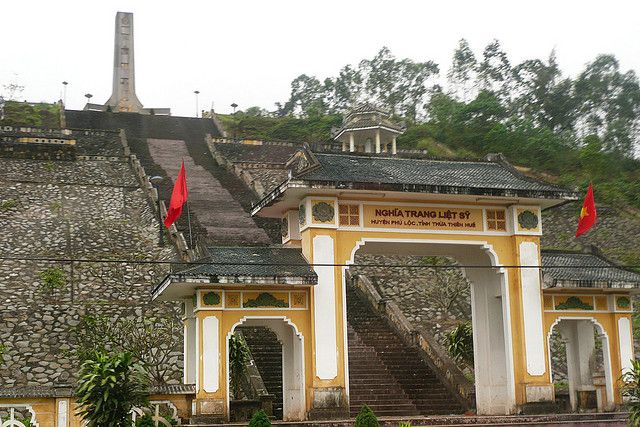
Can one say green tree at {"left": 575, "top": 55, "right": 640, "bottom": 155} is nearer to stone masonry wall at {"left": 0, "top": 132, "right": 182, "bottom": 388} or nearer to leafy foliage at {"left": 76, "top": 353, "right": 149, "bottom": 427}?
stone masonry wall at {"left": 0, "top": 132, "right": 182, "bottom": 388}

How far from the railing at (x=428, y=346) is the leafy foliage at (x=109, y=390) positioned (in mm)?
9016

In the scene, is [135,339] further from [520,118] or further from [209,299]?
[520,118]

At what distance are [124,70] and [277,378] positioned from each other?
48.2m

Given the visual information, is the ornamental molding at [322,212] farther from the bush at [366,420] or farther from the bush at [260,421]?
the bush at [260,421]

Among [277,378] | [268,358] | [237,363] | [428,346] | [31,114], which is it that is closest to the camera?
[237,363]

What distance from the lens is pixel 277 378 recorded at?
21.3 metres

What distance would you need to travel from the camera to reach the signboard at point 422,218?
18844mm

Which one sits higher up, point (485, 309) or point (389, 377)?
point (485, 309)

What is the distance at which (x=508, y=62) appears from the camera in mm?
62938

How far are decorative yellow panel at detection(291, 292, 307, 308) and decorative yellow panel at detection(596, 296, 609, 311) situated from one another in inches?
260

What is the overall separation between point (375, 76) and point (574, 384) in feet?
174

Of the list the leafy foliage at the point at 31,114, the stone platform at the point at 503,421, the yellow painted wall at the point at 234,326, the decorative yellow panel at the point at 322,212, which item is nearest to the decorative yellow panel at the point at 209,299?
the yellow painted wall at the point at 234,326

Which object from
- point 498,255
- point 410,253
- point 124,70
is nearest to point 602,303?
point 498,255

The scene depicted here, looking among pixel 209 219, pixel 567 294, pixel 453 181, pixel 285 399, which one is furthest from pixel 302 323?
pixel 209 219
